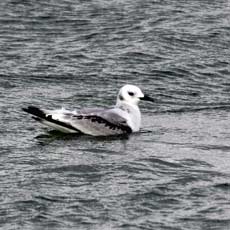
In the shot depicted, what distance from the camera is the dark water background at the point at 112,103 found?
42.2 feet

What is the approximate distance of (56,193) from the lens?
43.7ft

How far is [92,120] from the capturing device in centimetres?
1672

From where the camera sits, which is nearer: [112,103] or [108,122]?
[108,122]

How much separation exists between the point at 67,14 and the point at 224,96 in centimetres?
709

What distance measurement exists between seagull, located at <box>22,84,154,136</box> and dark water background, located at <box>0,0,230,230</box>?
19cm

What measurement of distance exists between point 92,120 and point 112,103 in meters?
2.67

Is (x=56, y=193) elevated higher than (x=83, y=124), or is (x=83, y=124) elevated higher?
(x=83, y=124)

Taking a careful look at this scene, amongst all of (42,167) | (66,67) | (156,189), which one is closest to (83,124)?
(42,167)

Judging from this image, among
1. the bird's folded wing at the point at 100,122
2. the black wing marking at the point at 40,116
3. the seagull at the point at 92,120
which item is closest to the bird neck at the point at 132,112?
the seagull at the point at 92,120

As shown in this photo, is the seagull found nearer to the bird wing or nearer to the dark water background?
the bird wing

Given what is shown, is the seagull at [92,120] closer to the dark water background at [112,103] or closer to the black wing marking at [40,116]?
the black wing marking at [40,116]

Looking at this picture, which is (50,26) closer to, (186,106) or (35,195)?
(186,106)

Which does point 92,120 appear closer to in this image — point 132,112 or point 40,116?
point 40,116

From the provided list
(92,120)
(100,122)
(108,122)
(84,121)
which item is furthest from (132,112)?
(84,121)
